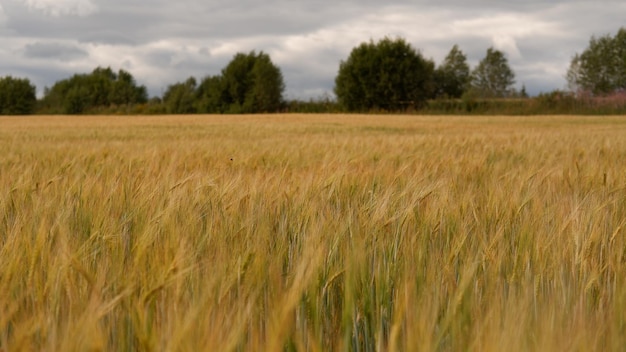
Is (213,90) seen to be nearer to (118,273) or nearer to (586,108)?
(586,108)

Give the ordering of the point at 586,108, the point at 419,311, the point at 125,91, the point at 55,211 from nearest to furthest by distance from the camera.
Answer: the point at 419,311 < the point at 55,211 < the point at 586,108 < the point at 125,91

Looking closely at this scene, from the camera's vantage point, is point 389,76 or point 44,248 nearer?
point 44,248

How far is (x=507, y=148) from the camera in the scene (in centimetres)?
485

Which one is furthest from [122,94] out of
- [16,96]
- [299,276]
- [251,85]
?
[299,276]

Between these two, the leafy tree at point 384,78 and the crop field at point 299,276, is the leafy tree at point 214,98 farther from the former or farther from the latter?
the crop field at point 299,276

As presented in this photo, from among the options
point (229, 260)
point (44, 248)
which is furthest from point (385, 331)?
point (44, 248)

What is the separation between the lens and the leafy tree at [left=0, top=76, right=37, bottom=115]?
5762cm

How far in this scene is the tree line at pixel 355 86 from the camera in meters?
36.8

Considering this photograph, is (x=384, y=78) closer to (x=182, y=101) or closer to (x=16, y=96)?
(x=182, y=101)

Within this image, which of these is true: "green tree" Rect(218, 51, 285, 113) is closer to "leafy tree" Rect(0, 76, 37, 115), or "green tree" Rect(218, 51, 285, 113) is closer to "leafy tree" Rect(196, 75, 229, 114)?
"leafy tree" Rect(196, 75, 229, 114)

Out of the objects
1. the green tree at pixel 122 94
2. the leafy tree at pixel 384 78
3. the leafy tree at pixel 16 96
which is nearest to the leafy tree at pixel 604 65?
the leafy tree at pixel 384 78

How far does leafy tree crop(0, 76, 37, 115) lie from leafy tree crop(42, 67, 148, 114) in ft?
8.88

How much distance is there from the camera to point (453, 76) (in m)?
57.5

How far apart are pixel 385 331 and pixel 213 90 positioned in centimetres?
4609
